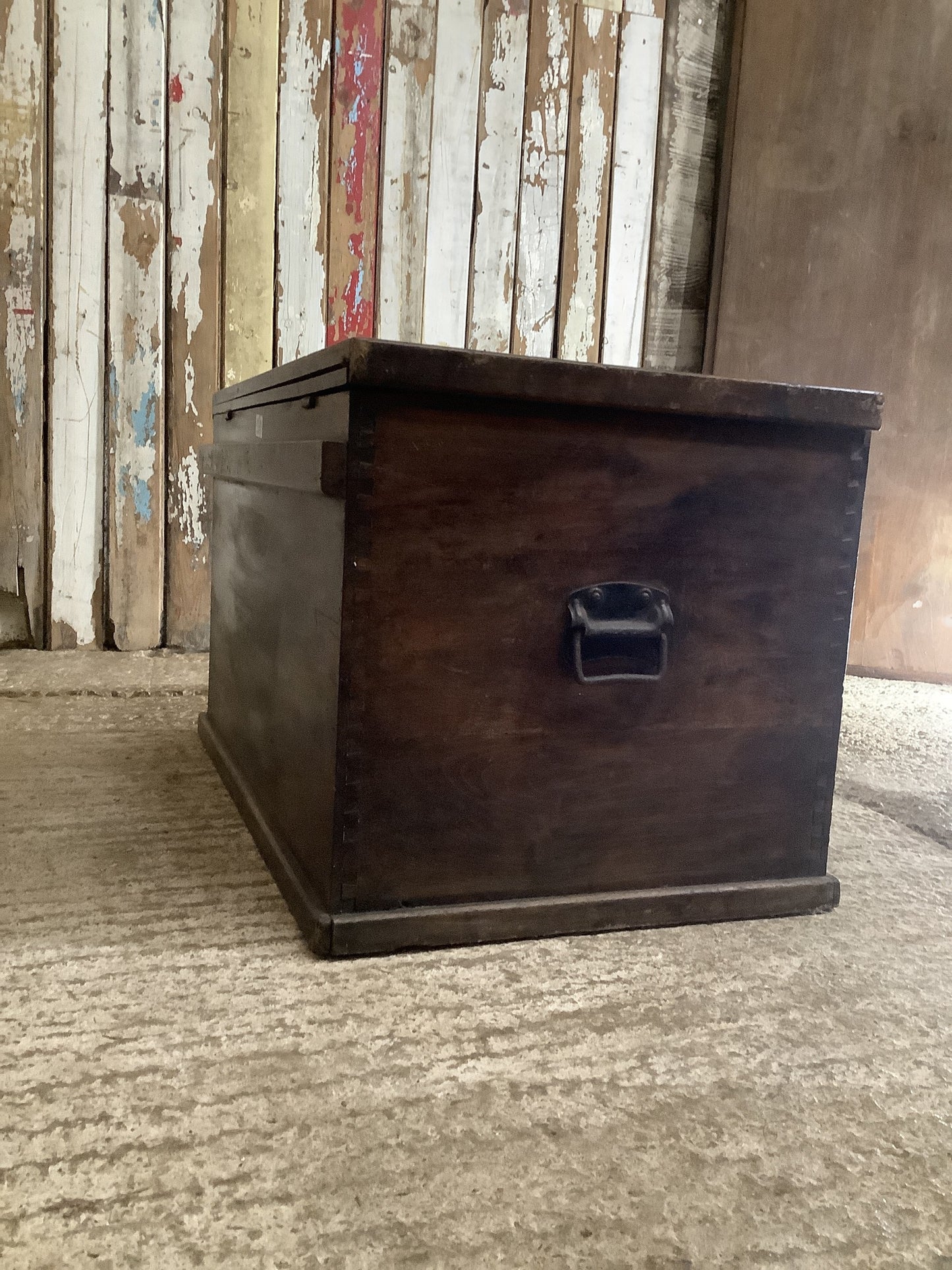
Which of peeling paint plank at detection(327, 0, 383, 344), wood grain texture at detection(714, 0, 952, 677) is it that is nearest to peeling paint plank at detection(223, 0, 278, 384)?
peeling paint plank at detection(327, 0, 383, 344)

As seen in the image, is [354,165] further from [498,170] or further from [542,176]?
[542,176]

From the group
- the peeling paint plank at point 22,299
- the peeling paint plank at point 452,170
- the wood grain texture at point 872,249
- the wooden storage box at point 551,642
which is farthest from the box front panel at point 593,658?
the peeling paint plank at point 22,299

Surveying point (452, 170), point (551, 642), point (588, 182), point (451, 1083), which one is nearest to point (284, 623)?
point (551, 642)

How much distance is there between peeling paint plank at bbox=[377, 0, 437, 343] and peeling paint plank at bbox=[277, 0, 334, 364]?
0.46 feet

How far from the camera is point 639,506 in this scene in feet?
3.25

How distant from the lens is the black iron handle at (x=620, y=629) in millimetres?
980

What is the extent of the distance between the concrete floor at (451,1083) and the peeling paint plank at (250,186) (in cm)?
147

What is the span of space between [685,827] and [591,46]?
7.07ft

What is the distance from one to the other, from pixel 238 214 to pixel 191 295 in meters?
0.22

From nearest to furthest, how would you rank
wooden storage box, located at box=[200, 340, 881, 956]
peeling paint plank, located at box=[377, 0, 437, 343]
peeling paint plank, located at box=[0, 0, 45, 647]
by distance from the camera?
wooden storage box, located at box=[200, 340, 881, 956] → peeling paint plank, located at box=[0, 0, 45, 647] → peeling paint plank, located at box=[377, 0, 437, 343]

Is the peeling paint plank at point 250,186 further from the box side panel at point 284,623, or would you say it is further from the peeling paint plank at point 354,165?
the box side panel at point 284,623

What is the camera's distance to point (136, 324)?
89.3 inches

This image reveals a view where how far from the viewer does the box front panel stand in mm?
931

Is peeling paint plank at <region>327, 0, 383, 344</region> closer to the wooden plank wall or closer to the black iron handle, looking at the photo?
the wooden plank wall
